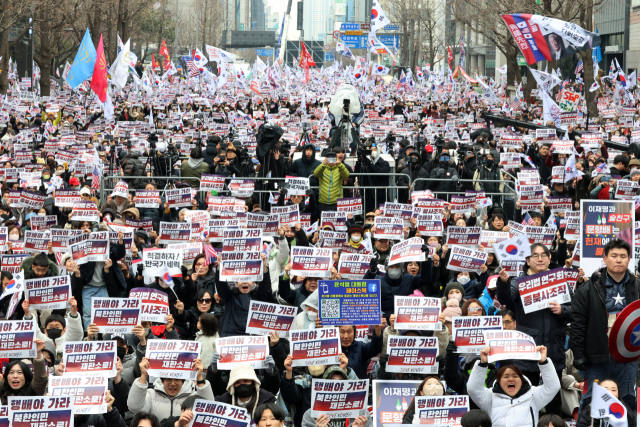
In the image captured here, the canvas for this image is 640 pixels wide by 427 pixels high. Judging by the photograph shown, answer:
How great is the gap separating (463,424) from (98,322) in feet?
10.5

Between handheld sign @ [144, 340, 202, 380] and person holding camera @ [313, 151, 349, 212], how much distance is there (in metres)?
6.56

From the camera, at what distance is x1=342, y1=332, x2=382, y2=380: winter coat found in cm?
715

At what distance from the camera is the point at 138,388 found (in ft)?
21.0

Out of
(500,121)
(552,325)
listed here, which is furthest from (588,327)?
(500,121)

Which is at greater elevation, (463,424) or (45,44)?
(45,44)

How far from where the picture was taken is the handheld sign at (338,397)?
20.2ft

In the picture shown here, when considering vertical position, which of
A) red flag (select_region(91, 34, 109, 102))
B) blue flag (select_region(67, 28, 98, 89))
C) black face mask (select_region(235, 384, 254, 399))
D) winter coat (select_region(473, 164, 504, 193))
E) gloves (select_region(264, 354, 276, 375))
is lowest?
black face mask (select_region(235, 384, 254, 399))

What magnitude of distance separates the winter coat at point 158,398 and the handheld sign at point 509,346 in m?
2.05

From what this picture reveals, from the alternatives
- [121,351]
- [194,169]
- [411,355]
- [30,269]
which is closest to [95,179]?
[194,169]

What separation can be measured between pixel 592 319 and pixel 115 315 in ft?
12.6

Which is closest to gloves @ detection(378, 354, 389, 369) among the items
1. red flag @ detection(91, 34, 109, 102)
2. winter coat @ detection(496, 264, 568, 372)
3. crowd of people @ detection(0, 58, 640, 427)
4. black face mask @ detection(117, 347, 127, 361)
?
crowd of people @ detection(0, 58, 640, 427)

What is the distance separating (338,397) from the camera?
6.18 m

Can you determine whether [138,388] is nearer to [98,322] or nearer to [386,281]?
[98,322]

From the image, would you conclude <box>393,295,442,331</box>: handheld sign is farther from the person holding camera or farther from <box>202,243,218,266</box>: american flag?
the person holding camera
